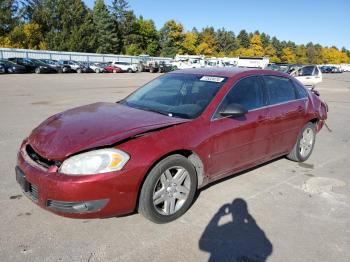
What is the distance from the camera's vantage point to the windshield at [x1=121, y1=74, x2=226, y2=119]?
14.1ft

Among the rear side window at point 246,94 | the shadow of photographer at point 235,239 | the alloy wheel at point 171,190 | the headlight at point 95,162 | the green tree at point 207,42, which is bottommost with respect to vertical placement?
the shadow of photographer at point 235,239

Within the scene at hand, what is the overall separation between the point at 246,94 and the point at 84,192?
2526 mm

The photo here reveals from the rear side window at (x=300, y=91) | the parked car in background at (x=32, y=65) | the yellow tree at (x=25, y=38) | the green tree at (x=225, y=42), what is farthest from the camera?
the green tree at (x=225, y=42)

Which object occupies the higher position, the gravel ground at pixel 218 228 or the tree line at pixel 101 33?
the tree line at pixel 101 33

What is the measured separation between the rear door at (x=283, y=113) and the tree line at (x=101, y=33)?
66.9m

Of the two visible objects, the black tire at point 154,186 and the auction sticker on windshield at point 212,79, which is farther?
the auction sticker on windshield at point 212,79

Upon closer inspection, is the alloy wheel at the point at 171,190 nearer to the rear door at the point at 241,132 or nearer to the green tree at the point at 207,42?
the rear door at the point at 241,132

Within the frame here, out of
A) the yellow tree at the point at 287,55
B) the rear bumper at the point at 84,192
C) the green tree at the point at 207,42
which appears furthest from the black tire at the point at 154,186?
the yellow tree at the point at 287,55

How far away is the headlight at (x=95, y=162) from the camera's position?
3238 mm

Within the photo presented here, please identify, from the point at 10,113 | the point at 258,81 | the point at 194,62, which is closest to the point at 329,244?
the point at 258,81

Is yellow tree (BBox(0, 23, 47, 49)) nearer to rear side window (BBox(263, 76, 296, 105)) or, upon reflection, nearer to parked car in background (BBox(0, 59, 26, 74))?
parked car in background (BBox(0, 59, 26, 74))

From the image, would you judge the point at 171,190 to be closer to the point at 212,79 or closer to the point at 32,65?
the point at 212,79

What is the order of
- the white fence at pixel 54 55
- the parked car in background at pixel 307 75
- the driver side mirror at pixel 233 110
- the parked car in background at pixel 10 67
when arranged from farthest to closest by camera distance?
the white fence at pixel 54 55, the parked car in background at pixel 10 67, the parked car in background at pixel 307 75, the driver side mirror at pixel 233 110

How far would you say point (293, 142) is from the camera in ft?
18.7
